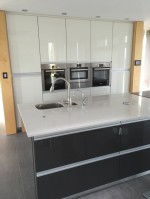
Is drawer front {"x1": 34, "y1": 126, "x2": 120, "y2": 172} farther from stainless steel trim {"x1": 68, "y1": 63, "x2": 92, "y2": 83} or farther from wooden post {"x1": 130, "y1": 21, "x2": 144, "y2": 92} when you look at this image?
wooden post {"x1": 130, "y1": 21, "x2": 144, "y2": 92}

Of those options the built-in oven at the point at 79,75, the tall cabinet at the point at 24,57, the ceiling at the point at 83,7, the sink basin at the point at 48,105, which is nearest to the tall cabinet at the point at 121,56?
the ceiling at the point at 83,7

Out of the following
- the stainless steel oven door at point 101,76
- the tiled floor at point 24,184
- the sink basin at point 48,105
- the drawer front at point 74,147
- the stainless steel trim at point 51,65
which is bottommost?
the tiled floor at point 24,184

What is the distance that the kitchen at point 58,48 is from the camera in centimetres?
339

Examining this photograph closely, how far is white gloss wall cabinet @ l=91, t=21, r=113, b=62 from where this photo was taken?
13.0 feet

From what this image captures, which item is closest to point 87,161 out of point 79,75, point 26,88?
point 26,88

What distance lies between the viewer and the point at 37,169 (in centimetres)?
153

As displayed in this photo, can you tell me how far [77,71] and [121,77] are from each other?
131 cm

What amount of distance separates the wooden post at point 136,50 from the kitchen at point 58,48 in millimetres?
123

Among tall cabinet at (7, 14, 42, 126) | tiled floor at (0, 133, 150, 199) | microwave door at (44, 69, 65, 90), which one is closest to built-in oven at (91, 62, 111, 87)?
microwave door at (44, 69, 65, 90)

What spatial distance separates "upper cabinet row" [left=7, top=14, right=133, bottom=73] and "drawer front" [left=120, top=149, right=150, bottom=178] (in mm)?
2507

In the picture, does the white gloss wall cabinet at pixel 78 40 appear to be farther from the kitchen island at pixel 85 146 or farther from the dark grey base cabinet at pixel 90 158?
the dark grey base cabinet at pixel 90 158

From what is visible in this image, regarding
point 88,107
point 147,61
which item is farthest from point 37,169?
point 147,61

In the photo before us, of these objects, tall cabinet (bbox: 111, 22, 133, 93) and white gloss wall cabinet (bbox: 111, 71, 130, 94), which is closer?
tall cabinet (bbox: 111, 22, 133, 93)

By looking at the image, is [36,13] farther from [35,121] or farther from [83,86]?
[35,121]
